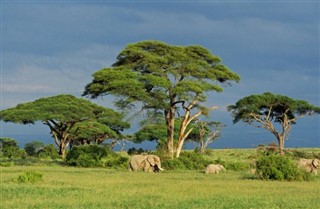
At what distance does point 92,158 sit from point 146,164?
21.4 ft

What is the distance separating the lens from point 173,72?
39.1 m

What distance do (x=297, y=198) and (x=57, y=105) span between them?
34098 mm

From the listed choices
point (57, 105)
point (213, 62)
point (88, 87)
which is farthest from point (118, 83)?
point (57, 105)

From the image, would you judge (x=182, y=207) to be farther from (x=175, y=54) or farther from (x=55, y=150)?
(x=55, y=150)

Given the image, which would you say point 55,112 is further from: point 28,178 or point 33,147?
point 28,178

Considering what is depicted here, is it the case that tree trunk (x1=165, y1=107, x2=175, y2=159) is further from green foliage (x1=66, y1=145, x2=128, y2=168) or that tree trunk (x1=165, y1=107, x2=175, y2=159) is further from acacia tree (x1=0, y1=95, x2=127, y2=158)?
acacia tree (x1=0, y1=95, x2=127, y2=158)

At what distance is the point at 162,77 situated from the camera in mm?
37906

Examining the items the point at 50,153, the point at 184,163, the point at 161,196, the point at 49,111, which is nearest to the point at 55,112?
the point at 49,111

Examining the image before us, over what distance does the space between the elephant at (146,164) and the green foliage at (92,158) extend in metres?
3.09

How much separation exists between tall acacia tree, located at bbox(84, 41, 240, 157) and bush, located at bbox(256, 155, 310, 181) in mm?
12551

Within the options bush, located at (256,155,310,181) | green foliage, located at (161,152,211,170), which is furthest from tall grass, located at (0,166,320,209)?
green foliage, located at (161,152,211,170)

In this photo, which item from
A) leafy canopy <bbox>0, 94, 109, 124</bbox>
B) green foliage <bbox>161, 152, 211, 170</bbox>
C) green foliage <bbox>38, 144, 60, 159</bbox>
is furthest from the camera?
green foliage <bbox>38, 144, 60, 159</bbox>

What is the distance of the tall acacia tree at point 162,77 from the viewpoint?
1478 inches

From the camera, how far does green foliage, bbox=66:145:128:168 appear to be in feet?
122
